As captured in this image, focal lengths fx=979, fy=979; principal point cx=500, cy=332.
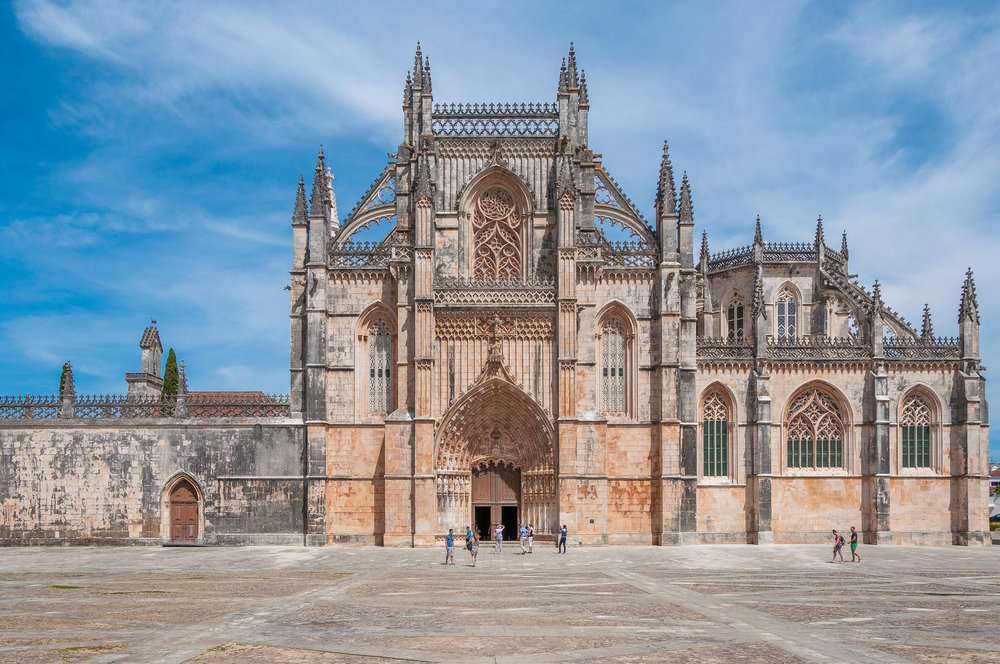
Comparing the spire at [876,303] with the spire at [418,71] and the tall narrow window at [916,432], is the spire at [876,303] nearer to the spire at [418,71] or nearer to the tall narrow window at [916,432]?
the tall narrow window at [916,432]

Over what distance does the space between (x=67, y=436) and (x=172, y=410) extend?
14.4 feet

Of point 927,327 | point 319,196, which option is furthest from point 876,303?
point 319,196

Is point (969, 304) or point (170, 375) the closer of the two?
point (969, 304)

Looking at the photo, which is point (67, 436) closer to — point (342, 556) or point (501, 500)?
point (342, 556)

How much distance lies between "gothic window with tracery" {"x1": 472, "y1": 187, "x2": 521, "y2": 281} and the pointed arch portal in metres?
5.56

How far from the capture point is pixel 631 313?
141ft

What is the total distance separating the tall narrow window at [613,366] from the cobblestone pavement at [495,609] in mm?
8432

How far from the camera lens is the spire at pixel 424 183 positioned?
4191cm

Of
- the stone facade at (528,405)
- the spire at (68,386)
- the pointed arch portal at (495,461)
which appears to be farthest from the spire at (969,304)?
the spire at (68,386)

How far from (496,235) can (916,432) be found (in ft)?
70.6

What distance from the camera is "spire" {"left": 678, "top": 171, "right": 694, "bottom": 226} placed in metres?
43.8

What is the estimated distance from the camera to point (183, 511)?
42.0 metres

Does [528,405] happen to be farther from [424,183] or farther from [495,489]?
[424,183]

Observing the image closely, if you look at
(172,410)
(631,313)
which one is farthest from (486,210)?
(172,410)
